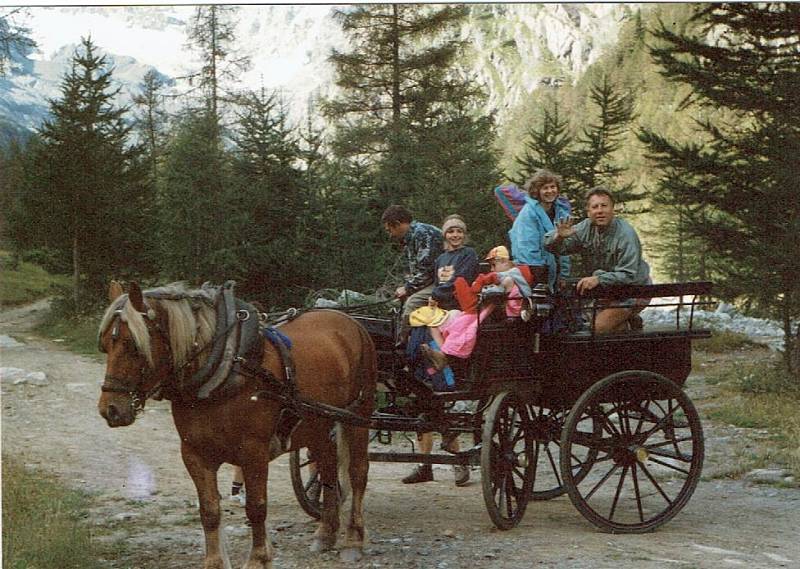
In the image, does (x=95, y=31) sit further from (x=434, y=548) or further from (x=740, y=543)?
(x=740, y=543)

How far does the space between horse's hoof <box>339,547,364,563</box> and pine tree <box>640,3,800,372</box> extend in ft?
17.6

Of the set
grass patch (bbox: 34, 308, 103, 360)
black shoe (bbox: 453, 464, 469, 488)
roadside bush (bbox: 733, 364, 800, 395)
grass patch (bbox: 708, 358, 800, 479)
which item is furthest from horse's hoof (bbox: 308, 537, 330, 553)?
roadside bush (bbox: 733, 364, 800, 395)

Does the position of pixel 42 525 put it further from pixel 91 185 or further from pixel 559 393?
pixel 91 185

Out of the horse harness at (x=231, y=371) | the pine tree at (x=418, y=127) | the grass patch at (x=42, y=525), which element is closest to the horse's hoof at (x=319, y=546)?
the horse harness at (x=231, y=371)

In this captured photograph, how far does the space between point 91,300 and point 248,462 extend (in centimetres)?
394

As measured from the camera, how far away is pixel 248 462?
4340mm

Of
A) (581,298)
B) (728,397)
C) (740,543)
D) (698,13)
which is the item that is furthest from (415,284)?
(728,397)

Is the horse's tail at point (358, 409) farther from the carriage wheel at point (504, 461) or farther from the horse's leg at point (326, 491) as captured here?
the carriage wheel at point (504, 461)

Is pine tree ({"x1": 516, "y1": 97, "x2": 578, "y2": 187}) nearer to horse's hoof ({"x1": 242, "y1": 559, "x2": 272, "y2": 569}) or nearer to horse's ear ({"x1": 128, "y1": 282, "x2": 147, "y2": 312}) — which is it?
horse's hoof ({"x1": 242, "y1": 559, "x2": 272, "y2": 569})

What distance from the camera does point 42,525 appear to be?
505 cm

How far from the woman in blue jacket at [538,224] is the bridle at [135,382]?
2730 millimetres

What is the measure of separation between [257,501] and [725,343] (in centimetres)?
982

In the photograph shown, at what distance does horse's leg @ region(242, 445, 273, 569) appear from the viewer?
435 cm

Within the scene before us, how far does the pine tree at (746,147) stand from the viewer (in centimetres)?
763
